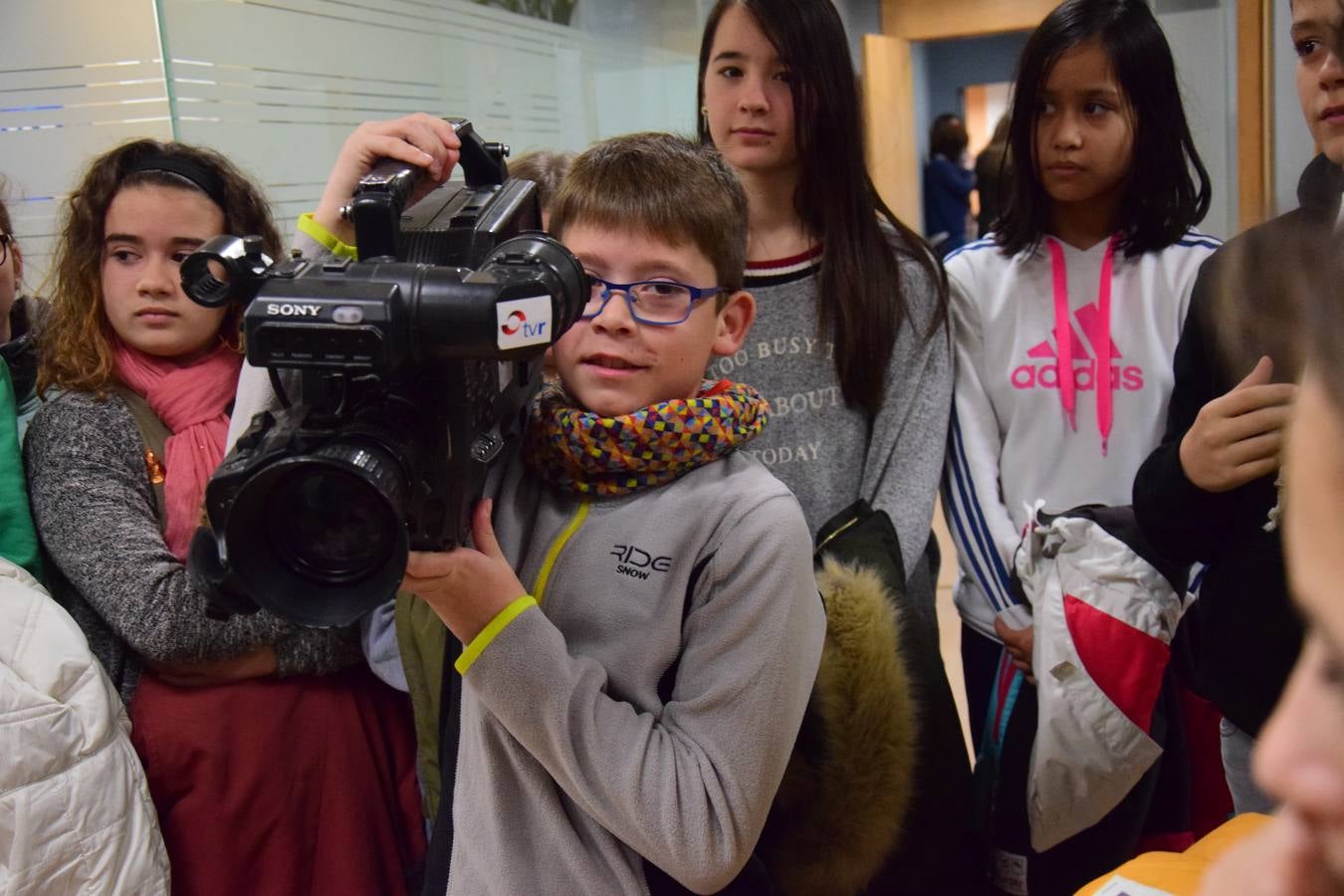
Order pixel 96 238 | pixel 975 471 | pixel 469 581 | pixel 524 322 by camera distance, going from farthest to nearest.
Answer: pixel 975 471
pixel 96 238
pixel 469 581
pixel 524 322

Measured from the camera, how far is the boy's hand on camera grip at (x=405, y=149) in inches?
40.1

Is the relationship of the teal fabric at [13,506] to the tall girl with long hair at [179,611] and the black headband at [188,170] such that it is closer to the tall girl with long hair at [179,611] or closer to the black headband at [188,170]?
the tall girl with long hair at [179,611]

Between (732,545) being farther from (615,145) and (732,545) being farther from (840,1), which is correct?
(840,1)

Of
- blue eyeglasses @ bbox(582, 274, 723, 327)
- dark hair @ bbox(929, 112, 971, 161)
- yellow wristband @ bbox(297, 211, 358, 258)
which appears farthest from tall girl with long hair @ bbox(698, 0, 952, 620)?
dark hair @ bbox(929, 112, 971, 161)

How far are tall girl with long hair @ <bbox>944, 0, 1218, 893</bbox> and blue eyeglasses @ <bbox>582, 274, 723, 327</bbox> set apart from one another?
671 millimetres

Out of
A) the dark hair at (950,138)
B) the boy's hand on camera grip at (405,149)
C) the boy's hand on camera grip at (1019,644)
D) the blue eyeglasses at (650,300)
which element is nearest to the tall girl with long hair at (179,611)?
the boy's hand on camera grip at (405,149)

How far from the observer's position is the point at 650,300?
1037mm

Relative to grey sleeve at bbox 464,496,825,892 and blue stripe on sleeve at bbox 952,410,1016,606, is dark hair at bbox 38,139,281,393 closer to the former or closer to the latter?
grey sleeve at bbox 464,496,825,892

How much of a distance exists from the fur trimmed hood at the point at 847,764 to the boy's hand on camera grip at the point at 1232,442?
35 cm

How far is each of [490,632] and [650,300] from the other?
34 centimetres

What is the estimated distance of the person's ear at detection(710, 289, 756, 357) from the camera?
43.7 inches

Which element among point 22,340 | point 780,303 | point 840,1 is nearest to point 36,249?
point 22,340

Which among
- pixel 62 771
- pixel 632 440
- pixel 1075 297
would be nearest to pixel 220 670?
pixel 62 771

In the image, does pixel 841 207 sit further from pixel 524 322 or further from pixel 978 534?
pixel 524 322
